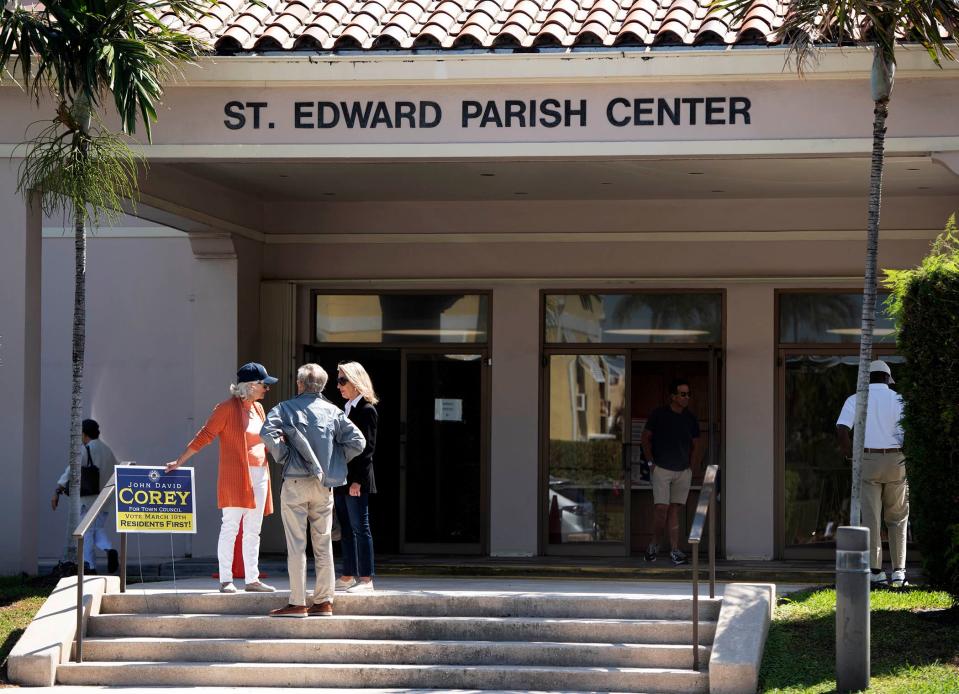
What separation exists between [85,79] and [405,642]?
17.1ft

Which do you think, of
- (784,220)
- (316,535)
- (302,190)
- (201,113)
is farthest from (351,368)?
(784,220)

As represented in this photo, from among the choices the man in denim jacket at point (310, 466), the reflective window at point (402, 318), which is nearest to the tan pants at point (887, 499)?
the man in denim jacket at point (310, 466)

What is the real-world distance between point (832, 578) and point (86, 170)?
7752mm

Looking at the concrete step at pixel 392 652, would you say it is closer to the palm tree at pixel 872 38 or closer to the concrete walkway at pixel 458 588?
the concrete walkway at pixel 458 588

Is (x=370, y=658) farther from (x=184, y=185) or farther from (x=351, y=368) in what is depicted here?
(x=184, y=185)

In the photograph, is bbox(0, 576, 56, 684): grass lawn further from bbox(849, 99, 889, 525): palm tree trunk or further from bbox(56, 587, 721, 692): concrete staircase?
bbox(849, 99, 889, 525): palm tree trunk

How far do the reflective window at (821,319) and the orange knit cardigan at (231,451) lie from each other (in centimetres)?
721

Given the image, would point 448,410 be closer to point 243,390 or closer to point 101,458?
point 101,458

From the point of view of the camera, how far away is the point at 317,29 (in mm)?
12227

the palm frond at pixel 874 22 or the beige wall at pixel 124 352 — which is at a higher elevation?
the palm frond at pixel 874 22

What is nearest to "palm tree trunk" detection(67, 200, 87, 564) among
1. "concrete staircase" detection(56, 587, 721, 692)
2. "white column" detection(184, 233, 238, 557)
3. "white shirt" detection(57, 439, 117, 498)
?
"concrete staircase" detection(56, 587, 721, 692)

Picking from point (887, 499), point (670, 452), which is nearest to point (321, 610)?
point (887, 499)

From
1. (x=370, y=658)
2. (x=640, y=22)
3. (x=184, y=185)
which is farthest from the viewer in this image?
(x=184, y=185)

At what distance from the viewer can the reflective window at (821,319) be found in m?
15.1
